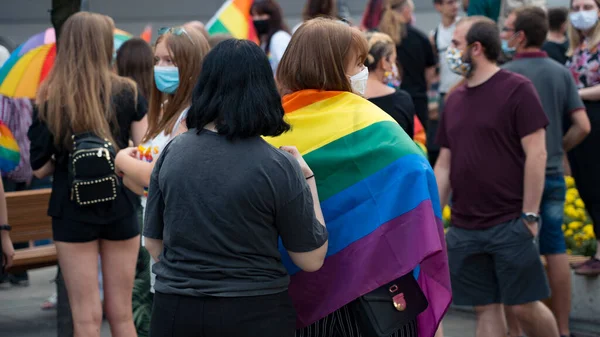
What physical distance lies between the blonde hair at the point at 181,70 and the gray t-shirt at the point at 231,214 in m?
1.51

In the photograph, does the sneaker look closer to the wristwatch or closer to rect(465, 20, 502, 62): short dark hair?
the wristwatch

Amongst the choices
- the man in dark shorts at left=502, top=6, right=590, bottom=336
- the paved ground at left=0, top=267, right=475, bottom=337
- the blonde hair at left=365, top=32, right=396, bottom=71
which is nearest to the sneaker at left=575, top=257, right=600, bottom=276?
the man in dark shorts at left=502, top=6, right=590, bottom=336

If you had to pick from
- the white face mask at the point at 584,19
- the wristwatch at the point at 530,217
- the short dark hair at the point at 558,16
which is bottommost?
the short dark hair at the point at 558,16

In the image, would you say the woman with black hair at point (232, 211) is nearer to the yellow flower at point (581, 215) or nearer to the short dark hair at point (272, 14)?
the yellow flower at point (581, 215)

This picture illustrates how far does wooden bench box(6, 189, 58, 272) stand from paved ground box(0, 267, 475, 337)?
48cm

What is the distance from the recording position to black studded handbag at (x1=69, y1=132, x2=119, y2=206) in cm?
504

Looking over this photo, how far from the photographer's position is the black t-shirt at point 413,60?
29.0ft

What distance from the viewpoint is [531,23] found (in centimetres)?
600

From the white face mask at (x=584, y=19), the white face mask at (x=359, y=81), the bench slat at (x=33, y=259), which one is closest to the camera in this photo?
the white face mask at (x=359, y=81)

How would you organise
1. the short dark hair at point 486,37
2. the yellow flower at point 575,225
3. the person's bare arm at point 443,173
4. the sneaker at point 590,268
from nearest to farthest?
the short dark hair at point 486,37
the person's bare arm at point 443,173
the sneaker at point 590,268
the yellow flower at point 575,225

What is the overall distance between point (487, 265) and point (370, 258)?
7.37ft

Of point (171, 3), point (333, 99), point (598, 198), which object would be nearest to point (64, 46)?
point (333, 99)

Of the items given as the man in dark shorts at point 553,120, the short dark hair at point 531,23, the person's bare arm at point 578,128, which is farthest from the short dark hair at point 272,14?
the person's bare arm at point 578,128

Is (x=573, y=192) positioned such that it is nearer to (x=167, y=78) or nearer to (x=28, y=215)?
(x=167, y=78)
